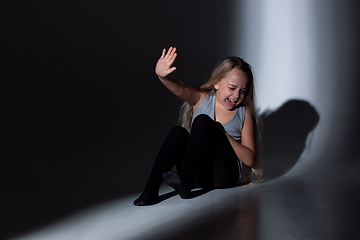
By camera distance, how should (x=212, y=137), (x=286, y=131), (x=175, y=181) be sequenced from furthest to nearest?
(x=286, y=131) < (x=212, y=137) < (x=175, y=181)

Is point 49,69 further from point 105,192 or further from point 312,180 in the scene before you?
point 312,180

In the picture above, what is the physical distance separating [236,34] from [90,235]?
2363 millimetres

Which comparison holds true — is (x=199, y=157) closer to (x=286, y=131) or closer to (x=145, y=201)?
(x=145, y=201)

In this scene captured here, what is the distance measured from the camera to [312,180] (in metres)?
2.16

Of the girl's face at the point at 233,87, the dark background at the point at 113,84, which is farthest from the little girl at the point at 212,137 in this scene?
the dark background at the point at 113,84

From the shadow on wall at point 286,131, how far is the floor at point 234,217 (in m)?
0.57

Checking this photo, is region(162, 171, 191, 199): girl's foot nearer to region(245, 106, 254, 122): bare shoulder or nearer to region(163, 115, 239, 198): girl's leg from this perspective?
region(163, 115, 239, 198): girl's leg

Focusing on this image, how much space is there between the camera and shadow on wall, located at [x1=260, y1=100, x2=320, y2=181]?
264 centimetres

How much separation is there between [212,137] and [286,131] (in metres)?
1.14

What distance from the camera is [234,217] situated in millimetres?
1580

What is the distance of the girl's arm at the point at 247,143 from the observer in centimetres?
199

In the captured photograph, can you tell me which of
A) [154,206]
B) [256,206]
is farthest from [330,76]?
[154,206]

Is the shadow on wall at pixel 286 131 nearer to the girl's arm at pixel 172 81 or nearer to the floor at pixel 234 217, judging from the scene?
the floor at pixel 234 217

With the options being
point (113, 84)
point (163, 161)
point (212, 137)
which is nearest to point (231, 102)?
point (212, 137)
